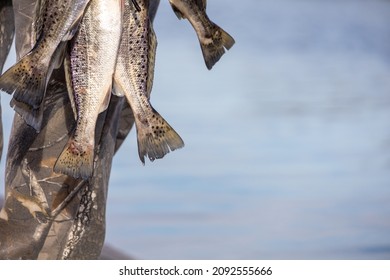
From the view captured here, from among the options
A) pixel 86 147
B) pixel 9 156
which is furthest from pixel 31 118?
pixel 9 156

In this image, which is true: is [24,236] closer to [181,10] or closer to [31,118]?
[31,118]

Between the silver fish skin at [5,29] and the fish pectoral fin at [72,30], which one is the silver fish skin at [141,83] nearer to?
the fish pectoral fin at [72,30]

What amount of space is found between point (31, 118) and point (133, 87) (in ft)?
0.94

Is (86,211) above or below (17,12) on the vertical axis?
below

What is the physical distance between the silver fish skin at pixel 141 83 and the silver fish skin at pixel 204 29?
0.11 m

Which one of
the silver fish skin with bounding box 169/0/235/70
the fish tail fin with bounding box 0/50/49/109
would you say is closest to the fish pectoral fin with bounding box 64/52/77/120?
the fish tail fin with bounding box 0/50/49/109

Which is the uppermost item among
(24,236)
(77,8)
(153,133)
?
(77,8)

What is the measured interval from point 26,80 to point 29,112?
12 centimetres

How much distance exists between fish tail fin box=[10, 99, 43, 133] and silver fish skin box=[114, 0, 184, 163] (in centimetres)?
22

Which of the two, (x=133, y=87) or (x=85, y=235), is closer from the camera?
(x=133, y=87)

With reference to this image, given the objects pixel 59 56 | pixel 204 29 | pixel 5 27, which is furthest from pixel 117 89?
pixel 5 27

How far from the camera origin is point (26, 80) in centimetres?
333

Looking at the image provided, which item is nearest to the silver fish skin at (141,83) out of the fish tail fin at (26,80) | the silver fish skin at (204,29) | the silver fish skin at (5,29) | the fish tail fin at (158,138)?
the fish tail fin at (158,138)

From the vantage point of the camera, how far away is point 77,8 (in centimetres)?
335
